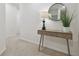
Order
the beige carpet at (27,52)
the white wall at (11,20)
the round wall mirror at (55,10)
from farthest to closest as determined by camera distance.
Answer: the white wall at (11,20), the round wall mirror at (55,10), the beige carpet at (27,52)

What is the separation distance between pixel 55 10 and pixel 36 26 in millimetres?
1122

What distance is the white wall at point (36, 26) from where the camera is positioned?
323cm

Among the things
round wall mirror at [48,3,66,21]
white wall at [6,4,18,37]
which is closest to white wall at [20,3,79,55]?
round wall mirror at [48,3,66,21]


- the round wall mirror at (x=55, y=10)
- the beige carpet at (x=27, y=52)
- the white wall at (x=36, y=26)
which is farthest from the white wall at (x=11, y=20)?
the round wall mirror at (x=55, y=10)

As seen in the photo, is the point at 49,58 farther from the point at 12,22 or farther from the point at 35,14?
the point at 12,22

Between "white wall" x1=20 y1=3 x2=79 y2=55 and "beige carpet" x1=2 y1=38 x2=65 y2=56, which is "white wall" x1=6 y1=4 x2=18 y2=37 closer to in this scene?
"white wall" x1=20 y1=3 x2=79 y2=55

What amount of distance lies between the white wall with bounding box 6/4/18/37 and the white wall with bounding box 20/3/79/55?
1141mm

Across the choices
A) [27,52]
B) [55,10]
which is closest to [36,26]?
[55,10]

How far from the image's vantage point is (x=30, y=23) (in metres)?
4.70

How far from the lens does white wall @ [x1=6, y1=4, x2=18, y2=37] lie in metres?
5.95

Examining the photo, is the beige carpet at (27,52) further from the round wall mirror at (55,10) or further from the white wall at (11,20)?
the white wall at (11,20)

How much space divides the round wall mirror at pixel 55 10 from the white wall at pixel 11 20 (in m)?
2.94

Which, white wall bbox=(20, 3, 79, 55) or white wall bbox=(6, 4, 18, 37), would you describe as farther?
white wall bbox=(6, 4, 18, 37)

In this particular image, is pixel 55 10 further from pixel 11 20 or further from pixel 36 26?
pixel 11 20
